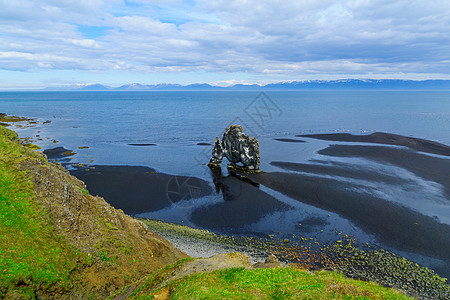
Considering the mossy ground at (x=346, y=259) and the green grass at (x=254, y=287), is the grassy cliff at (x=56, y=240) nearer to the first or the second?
the green grass at (x=254, y=287)

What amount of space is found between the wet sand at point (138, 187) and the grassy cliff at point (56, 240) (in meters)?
19.9

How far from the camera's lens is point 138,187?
47.5m

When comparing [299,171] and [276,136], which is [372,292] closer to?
[299,171]

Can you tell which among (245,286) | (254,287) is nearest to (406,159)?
(254,287)

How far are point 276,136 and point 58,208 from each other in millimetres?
84469

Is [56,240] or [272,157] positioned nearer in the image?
[56,240]

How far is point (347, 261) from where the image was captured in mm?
27641

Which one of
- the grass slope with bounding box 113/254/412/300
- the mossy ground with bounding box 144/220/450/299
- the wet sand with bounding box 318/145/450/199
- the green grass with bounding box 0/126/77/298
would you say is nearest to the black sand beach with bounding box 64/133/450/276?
the wet sand with bounding box 318/145/450/199

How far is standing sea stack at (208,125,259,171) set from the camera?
56.8m

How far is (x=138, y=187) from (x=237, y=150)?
2214 cm

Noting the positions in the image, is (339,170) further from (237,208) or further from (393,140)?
(393,140)

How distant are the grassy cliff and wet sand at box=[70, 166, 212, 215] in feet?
65.2

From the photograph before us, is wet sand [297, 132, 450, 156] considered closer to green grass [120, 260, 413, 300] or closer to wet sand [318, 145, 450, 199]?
wet sand [318, 145, 450, 199]

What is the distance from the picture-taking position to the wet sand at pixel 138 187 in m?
42.1
